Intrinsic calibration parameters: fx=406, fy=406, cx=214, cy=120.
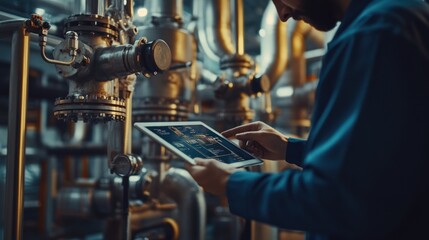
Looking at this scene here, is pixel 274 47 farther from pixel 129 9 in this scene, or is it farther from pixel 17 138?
pixel 17 138

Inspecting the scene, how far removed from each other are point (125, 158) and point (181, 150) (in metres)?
0.37

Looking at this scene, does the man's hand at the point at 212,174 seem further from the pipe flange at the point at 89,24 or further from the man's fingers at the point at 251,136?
the pipe flange at the point at 89,24

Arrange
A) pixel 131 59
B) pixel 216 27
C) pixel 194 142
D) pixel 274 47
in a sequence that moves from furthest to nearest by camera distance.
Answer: pixel 274 47
pixel 216 27
pixel 131 59
pixel 194 142

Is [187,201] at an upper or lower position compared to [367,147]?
lower

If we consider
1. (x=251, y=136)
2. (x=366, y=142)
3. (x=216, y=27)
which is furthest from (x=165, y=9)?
(x=366, y=142)

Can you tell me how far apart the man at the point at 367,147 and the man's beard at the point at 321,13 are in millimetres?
92

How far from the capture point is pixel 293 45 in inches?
89.8

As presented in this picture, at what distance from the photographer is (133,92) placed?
1271 millimetres

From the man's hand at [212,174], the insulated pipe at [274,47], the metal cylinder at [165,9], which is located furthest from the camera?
the insulated pipe at [274,47]

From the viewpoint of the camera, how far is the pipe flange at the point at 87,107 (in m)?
0.87

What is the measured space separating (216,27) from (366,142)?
4.50ft

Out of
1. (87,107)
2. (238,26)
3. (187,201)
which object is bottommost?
(187,201)

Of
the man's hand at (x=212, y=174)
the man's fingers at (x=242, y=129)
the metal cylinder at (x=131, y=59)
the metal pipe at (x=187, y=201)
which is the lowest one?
the metal pipe at (x=187, y=201)

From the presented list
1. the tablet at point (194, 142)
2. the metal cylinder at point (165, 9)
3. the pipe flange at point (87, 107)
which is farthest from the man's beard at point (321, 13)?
the metal cylinder at point (165, 9)
